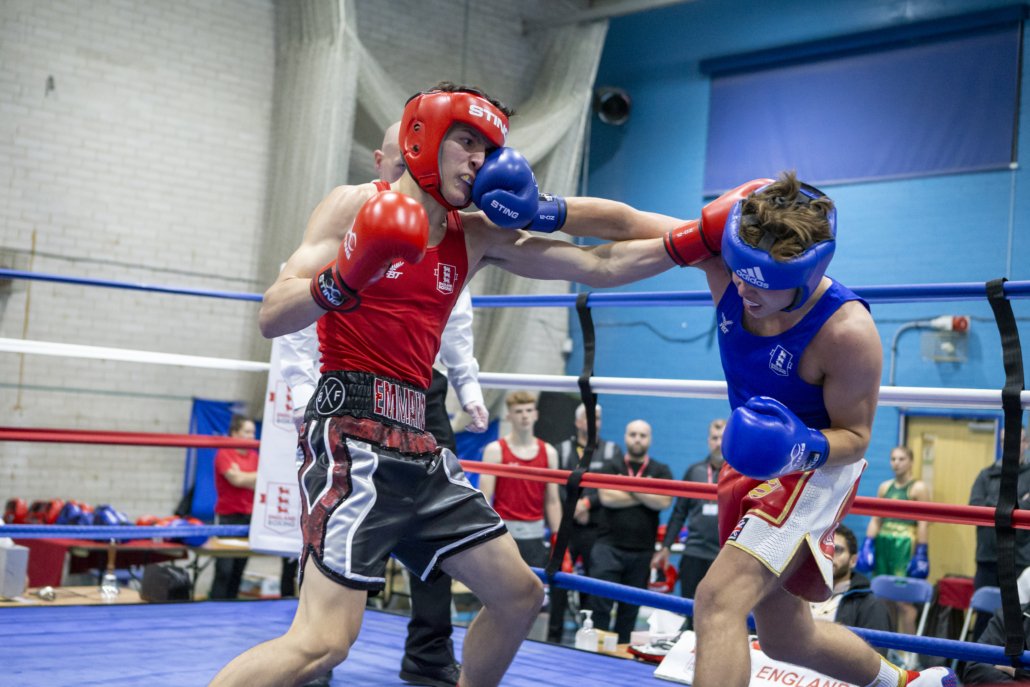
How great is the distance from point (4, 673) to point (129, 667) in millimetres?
301

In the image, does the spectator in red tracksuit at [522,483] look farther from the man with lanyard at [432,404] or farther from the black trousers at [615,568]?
the man with lanyard at [432,404]

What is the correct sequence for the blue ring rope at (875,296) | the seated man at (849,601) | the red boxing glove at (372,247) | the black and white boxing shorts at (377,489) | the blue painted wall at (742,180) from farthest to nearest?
the blue painted wall at (742,180), the seated man at (849,601), the blue ring rope at (875,296), the black and white boxing shorts at (377,489), the red boxing glove at (372,247)

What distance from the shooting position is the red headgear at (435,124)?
203 centimetres

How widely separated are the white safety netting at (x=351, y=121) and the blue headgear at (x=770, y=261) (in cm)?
651


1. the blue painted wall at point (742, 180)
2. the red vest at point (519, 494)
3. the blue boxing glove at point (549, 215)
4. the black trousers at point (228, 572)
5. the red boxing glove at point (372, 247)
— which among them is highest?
the blue painted wall at point (742, 180)

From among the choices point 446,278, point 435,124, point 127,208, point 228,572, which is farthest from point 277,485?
point 127,208

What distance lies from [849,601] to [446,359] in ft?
5.90

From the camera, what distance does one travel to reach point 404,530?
6.58 ft

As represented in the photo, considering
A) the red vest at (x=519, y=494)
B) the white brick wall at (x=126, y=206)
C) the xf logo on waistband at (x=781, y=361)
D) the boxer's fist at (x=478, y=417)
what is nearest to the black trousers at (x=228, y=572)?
the red vest at (x=519, y=494)

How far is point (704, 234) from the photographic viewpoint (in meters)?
2.10

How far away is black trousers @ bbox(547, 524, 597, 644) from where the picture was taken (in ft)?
15.5

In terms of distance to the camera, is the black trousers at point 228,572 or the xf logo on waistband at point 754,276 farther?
the black trousers at point 228,572

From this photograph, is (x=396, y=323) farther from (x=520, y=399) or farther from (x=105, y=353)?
(x=520, y=399)

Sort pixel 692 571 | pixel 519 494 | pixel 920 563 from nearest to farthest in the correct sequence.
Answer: pixel 519 494 < pixel 692 571 < pixel 920 563
